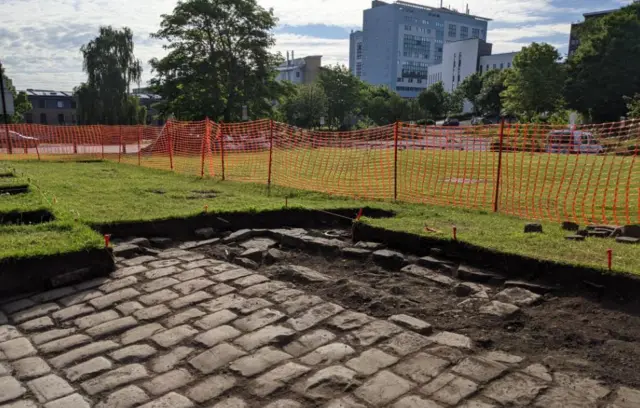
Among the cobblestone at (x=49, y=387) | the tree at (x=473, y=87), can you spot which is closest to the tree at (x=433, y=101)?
the tree at (x=473, y=87)

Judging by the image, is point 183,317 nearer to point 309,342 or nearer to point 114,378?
point 114,378

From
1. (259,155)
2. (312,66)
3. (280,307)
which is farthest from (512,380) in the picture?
(312,66)

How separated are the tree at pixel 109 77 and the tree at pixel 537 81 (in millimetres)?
36039

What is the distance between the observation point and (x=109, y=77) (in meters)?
46.0

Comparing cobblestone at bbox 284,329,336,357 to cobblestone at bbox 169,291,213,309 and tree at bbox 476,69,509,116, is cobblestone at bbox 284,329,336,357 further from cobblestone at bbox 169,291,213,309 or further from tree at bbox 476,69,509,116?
tree at bbox 476,69,509,116

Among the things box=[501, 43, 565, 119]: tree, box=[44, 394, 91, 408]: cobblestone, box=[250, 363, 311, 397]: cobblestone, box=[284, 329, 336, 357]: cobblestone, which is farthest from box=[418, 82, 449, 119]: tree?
box=[44, 394, 91, 408]: cobblestone

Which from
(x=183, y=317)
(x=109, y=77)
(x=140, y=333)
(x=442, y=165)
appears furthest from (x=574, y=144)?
(x=109, y=77)

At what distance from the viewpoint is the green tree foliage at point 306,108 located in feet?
177

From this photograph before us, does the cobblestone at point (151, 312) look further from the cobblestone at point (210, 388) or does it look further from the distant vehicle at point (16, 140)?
the distant vehicle at point (16, 140)

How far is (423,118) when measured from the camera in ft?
253

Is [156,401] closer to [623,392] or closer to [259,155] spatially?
[623,392]

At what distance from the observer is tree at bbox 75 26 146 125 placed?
1767 inches

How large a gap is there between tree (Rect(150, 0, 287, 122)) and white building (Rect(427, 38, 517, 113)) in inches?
3071

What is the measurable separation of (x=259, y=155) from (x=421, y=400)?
46.7 ft
